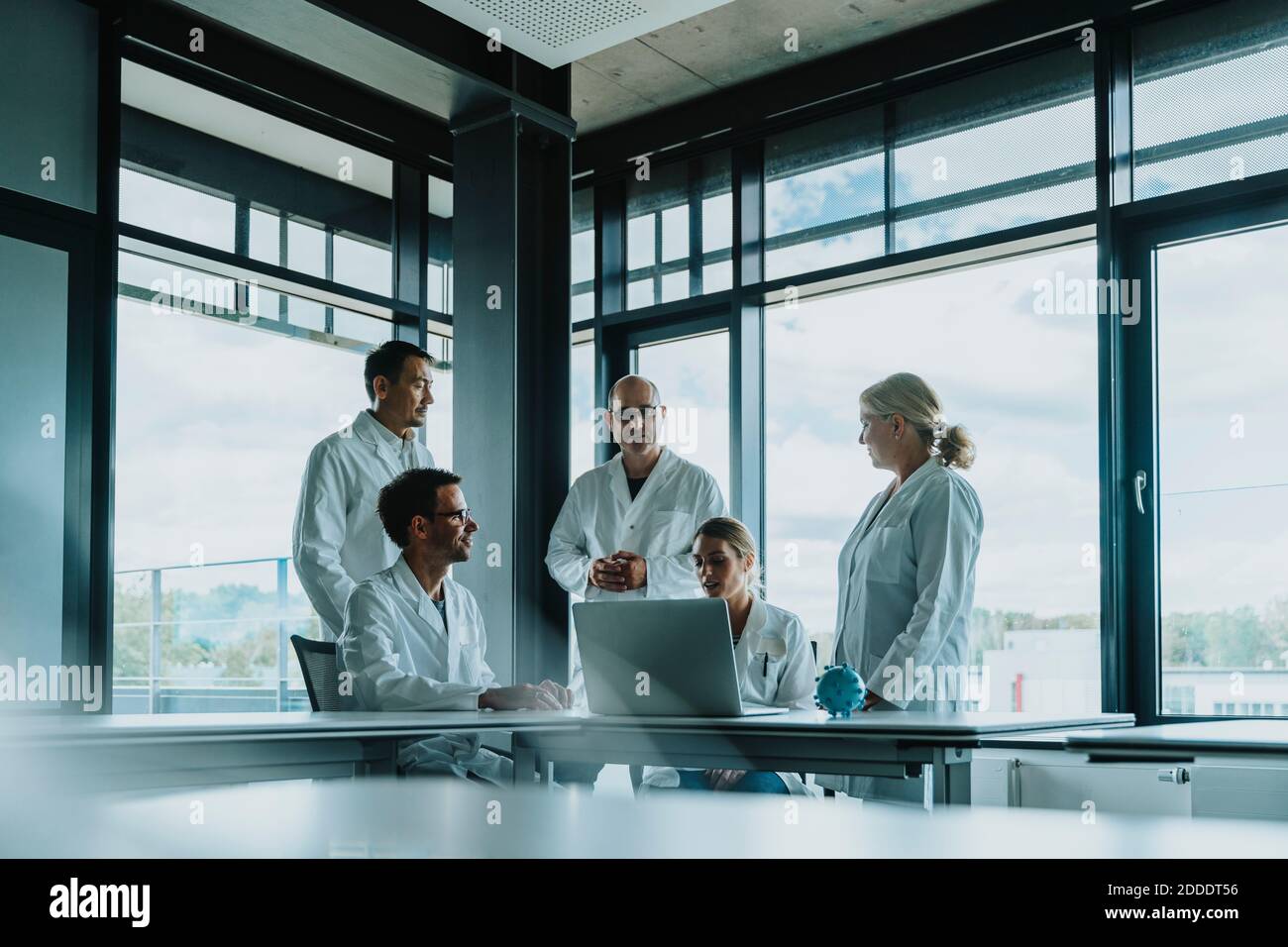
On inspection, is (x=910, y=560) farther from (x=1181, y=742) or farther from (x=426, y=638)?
(x=1181, y=742)

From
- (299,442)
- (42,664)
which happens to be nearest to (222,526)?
(299,442)

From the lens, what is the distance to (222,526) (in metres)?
4.38

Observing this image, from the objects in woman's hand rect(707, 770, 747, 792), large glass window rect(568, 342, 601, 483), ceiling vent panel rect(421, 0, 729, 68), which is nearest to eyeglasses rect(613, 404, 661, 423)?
ceiling vent panel rect(421, 0, 729, 68)

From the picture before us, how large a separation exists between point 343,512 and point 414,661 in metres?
0.67

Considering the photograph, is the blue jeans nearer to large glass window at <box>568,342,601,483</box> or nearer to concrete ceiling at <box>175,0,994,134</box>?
concrete ceiling at <box>175,0,994,134</box>

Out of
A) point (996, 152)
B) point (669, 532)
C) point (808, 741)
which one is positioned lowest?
point (808, 741)

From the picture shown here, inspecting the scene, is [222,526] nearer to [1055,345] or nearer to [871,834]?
[1055,345]

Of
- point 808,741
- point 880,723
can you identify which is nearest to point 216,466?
point 808,741

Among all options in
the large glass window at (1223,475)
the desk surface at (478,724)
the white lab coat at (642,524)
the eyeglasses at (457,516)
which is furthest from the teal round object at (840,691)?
the large glass window at (1223,475)

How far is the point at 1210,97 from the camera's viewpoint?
3666 mm

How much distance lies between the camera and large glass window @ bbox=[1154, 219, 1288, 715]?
348 cm

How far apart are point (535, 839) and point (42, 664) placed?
137 inches
